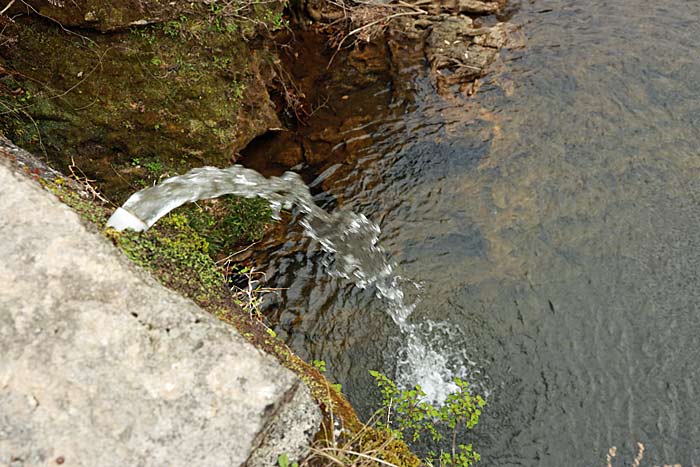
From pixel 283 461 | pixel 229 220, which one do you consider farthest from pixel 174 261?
pixel 229 220

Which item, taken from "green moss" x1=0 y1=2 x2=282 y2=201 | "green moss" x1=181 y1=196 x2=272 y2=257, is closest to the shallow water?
"green moss" x1=181 y1=196 x2=272 y2=257

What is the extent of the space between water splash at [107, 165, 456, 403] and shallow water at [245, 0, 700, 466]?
0.33ft

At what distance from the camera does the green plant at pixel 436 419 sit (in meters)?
4.08

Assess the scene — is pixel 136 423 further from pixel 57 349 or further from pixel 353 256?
pixel 353 256

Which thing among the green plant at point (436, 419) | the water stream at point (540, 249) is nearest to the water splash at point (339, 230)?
the water stream at point (540, 249)

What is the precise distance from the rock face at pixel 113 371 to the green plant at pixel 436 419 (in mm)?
1504

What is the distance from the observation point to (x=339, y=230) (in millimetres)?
5566

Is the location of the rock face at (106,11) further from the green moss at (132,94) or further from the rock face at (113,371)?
the rock face at (113,371)

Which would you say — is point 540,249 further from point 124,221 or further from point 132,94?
point 132,94

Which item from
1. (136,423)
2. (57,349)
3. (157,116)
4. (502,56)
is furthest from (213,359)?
(502,56)

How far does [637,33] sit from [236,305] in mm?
6556

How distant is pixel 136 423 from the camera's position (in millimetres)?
2482

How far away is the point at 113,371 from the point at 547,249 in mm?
4048

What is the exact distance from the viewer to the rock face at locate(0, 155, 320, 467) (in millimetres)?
2439
